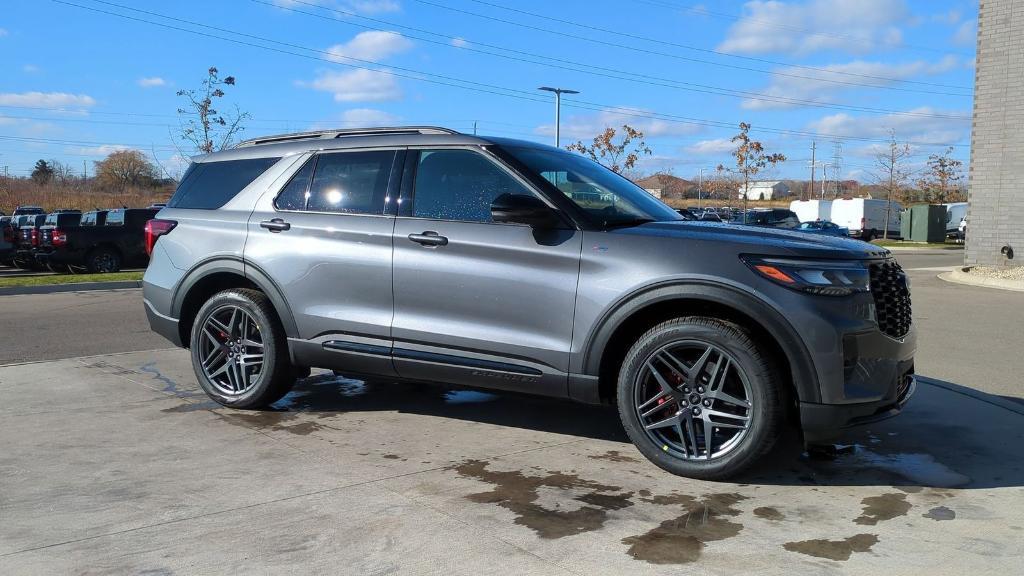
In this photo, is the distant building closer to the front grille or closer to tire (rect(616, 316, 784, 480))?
the front grille

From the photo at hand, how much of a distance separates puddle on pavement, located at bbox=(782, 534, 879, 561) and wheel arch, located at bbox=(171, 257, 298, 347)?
3.37 meters

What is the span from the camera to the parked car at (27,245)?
2245 centimetres

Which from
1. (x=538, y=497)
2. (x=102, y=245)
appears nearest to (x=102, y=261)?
(x=102, y=245)

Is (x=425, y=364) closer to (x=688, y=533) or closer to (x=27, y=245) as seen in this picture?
(x=688, y=533)

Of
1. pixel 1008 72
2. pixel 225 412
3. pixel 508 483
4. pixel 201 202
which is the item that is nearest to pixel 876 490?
pixel 508 483

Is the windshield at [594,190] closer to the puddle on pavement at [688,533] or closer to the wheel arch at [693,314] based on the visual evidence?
the wheel arch at [693,314]

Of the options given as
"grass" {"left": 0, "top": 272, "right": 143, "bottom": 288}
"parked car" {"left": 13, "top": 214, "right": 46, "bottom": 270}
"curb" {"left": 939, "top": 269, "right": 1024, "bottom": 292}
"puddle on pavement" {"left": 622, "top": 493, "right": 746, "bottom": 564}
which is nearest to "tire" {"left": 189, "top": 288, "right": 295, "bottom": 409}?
"puddle on pavement" {"left": 622, "top": 493, "right": 746, "bottom": 564}

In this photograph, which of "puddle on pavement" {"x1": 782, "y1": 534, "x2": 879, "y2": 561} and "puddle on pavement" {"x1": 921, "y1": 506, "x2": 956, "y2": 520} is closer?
"puddle on pavement" {"x1": 782, "y1": 534, "x2": 879, "y2": 561}

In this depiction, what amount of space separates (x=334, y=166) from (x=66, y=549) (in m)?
2.99

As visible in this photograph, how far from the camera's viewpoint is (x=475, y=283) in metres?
4.91

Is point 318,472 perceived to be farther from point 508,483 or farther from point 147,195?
point 147,195

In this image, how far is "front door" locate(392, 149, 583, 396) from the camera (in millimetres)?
4727

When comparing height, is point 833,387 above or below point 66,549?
above

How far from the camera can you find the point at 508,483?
4367 millimetres
